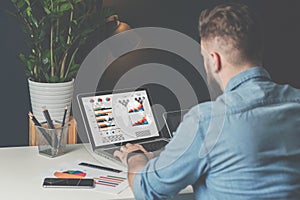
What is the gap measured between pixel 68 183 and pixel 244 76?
70 centimetres

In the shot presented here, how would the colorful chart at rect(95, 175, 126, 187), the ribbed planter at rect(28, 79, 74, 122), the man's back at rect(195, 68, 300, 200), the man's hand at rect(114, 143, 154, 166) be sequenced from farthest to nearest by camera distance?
the ribbed planter at rect(28, 79, 74, 122), the man's hand at rect(114, 143, 154, 166), the colorful chart at rect(95, 175, 126, 187), the man's back at rect(195, 68, 300, 200)

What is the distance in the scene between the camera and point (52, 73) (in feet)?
7.66

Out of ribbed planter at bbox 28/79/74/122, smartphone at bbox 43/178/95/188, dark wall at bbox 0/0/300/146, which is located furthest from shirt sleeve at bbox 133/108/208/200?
dark wall at bbox 0/0/300/146

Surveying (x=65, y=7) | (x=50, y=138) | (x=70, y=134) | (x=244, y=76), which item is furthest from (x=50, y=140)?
(x=244, y=76)

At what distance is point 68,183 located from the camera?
184cm

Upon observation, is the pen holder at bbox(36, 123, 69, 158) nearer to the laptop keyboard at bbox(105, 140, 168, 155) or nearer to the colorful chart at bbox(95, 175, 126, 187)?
the laptop keyboard at bbox(105, 140, 168, 155)

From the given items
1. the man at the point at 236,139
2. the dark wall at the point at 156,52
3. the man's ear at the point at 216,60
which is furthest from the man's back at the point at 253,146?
the dark wall at the point at 156,52

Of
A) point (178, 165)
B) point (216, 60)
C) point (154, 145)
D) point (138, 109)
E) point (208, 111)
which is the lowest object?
point (154, 145)

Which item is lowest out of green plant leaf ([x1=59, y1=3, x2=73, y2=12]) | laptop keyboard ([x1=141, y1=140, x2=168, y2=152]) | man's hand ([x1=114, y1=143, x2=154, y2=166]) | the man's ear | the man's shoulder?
laptop keyboard ([x1=141, y1=140, x2=168, y2=152])

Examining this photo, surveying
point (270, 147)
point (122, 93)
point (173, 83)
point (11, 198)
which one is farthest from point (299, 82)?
point (11, 198)

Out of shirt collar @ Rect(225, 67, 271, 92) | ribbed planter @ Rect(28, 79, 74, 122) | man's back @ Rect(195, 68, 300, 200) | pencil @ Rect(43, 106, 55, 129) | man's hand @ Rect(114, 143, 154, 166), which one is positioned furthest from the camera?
ribbed planter @ Rect(28, 79, 74, 122)

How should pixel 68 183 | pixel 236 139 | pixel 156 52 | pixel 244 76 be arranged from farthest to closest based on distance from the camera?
pixel 156 52 < pixel 68 183 < pixel 244 76 < pixel 236 139

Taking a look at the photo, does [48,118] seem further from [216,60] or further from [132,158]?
[216,60]

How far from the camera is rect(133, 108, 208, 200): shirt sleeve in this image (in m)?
1.53
